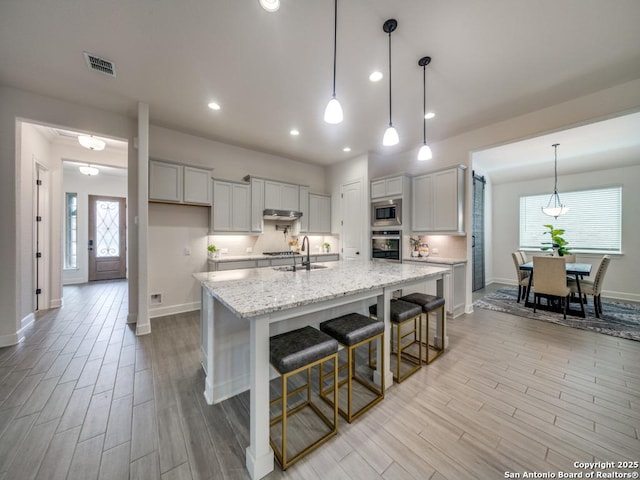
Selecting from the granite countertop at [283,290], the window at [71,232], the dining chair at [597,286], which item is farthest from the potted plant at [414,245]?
the window at [71,232]

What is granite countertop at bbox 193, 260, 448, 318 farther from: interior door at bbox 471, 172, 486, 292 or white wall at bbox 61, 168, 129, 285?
white wall at bbox 61, 168, 129, 285

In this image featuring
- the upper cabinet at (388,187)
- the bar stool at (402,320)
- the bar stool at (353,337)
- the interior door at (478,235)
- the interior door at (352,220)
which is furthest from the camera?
the interior door at (478,235)

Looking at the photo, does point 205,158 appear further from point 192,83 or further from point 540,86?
point 540,86

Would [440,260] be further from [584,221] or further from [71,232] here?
[71,232]

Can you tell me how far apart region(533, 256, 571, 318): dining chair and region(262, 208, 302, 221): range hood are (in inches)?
175

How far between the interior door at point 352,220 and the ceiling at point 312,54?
190cm

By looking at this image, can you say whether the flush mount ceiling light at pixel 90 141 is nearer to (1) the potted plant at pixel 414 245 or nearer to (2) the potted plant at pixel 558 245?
(1) the potted plant at pixel 414 245

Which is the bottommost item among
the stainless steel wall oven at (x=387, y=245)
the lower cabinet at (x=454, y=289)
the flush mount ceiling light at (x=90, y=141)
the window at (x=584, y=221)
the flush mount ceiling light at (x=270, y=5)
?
the lower cabinet at (x=454, y=289)

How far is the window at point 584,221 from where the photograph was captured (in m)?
4.98

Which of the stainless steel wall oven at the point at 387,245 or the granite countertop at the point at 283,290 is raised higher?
the stainless steel wall oven at the point at 387,245

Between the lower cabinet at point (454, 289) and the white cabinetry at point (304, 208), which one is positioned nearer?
the lower cabinet at point (454, 289)

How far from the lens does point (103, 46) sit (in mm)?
2150

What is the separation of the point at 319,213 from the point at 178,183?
2908mm

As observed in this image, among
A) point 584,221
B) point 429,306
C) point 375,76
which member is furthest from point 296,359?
point 584,221
